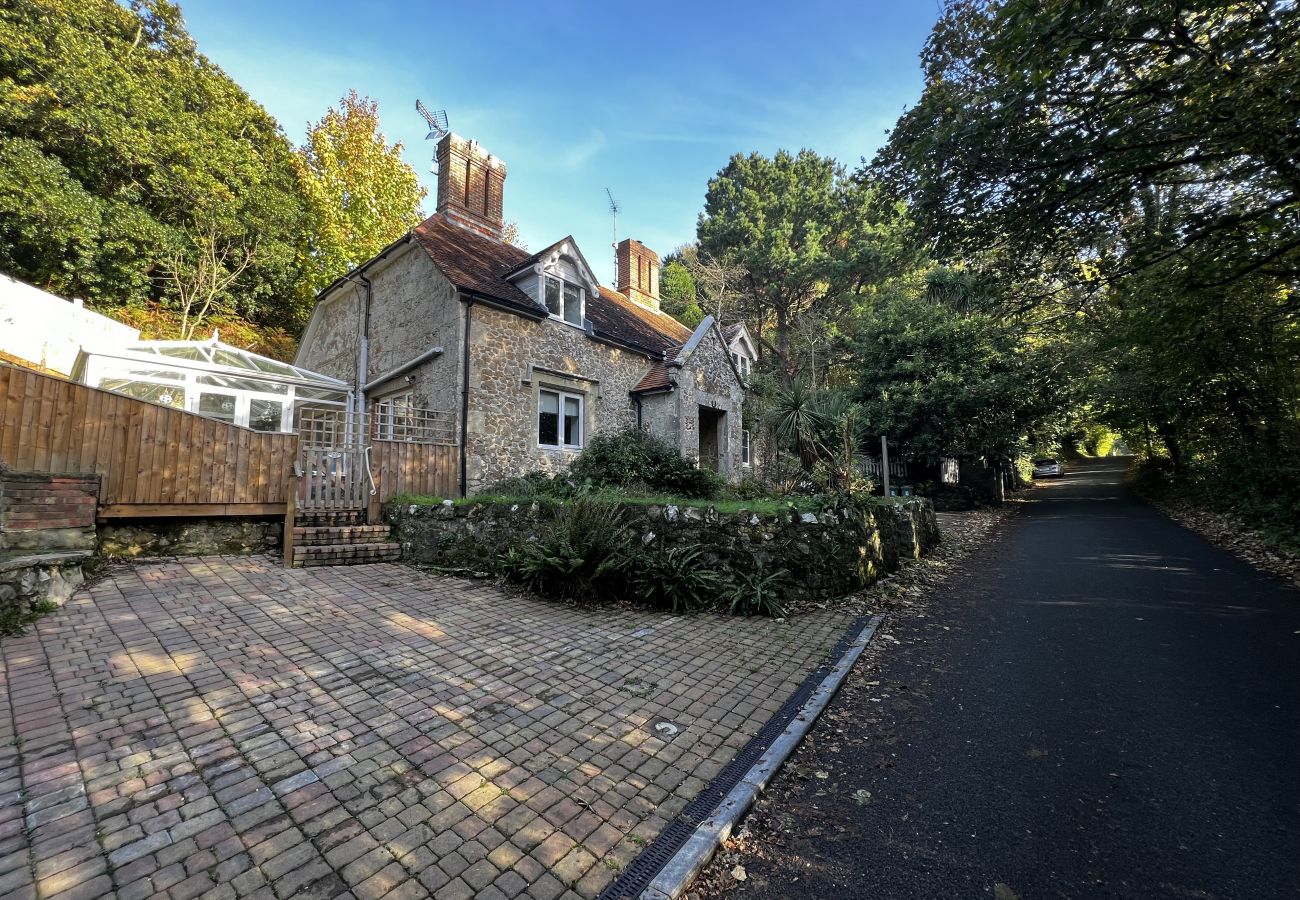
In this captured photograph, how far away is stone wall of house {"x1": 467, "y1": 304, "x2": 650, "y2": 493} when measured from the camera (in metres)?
11.4

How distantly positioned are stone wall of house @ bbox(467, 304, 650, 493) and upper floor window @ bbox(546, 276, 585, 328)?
37 centimetres

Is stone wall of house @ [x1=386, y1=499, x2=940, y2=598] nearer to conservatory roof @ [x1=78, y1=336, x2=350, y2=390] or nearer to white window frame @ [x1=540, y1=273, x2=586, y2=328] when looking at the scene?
white window frame @ [x1=540, y1=273, x2=586, y2=328]

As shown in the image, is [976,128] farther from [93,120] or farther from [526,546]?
[93,120]

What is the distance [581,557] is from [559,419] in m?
7.33

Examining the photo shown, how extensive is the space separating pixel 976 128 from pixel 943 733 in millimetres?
6227

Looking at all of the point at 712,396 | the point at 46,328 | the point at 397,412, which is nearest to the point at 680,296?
the point at 712,396

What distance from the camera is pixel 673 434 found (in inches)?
580

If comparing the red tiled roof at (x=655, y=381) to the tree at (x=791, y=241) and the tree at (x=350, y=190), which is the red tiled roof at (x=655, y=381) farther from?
the tree at (x=350, y=190)

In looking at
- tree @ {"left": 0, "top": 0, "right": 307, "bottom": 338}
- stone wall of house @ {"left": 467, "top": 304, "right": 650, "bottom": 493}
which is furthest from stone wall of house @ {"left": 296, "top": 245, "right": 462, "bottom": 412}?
tree @ {"left": 0, "top": 0, "right": 307, "bottom": 338}

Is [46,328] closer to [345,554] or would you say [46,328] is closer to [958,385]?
[345,554]

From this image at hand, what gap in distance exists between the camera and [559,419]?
13.5 metres

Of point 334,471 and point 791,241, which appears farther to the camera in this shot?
point 791,241

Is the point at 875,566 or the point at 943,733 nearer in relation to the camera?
the point at 943,733

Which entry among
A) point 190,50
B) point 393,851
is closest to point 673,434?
point 393,851
